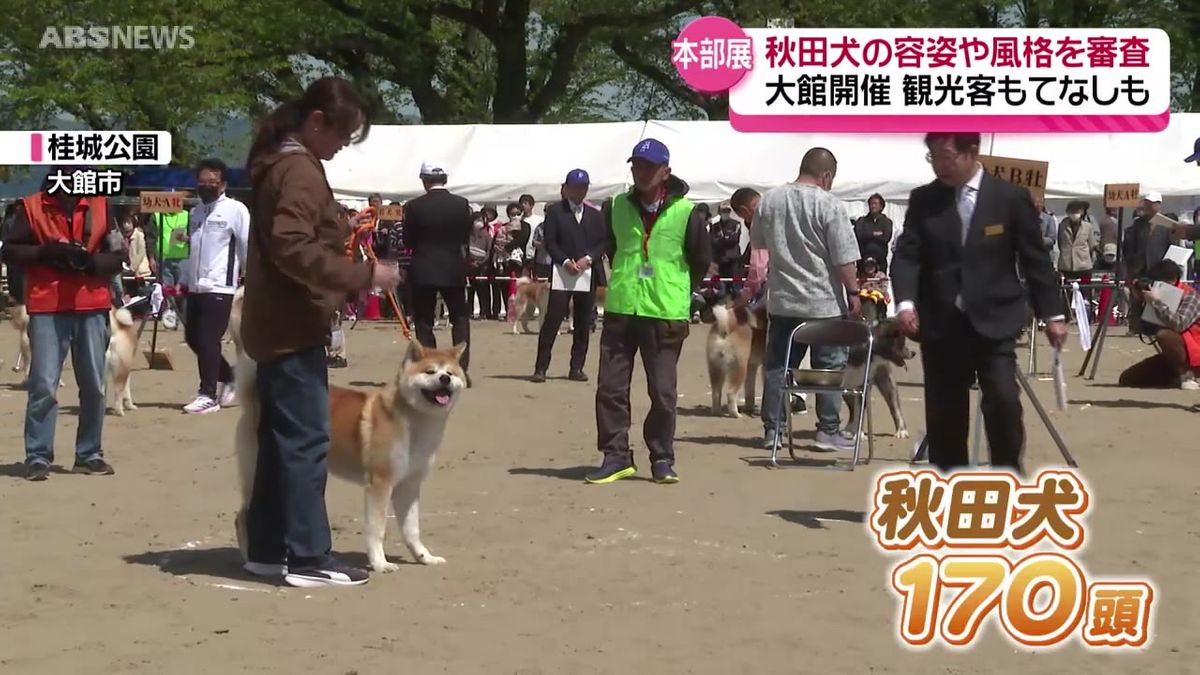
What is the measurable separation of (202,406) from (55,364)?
3724 millimetres

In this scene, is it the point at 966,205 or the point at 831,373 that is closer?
the point at 966,205

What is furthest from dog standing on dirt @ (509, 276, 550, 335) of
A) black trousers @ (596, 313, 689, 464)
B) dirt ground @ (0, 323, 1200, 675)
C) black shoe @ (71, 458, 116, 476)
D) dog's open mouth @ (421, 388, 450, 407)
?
dog's open mouth @ (421, 388, 450, 407)

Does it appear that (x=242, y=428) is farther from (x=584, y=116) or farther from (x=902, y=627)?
(x=584, y=116)

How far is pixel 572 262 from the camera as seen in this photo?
51.4 ft

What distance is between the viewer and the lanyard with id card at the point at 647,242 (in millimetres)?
9680

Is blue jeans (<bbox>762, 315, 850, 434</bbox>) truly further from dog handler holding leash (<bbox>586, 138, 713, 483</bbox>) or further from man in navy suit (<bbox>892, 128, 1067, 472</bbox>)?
man in navy suit (<bbox>892, 128, 1067, 472</bbox>)

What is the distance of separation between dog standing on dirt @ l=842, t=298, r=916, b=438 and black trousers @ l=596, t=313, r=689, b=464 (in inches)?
52.4

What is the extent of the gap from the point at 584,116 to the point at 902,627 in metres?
43.7

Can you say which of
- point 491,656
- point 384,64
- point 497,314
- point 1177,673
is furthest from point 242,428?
point 384,64
